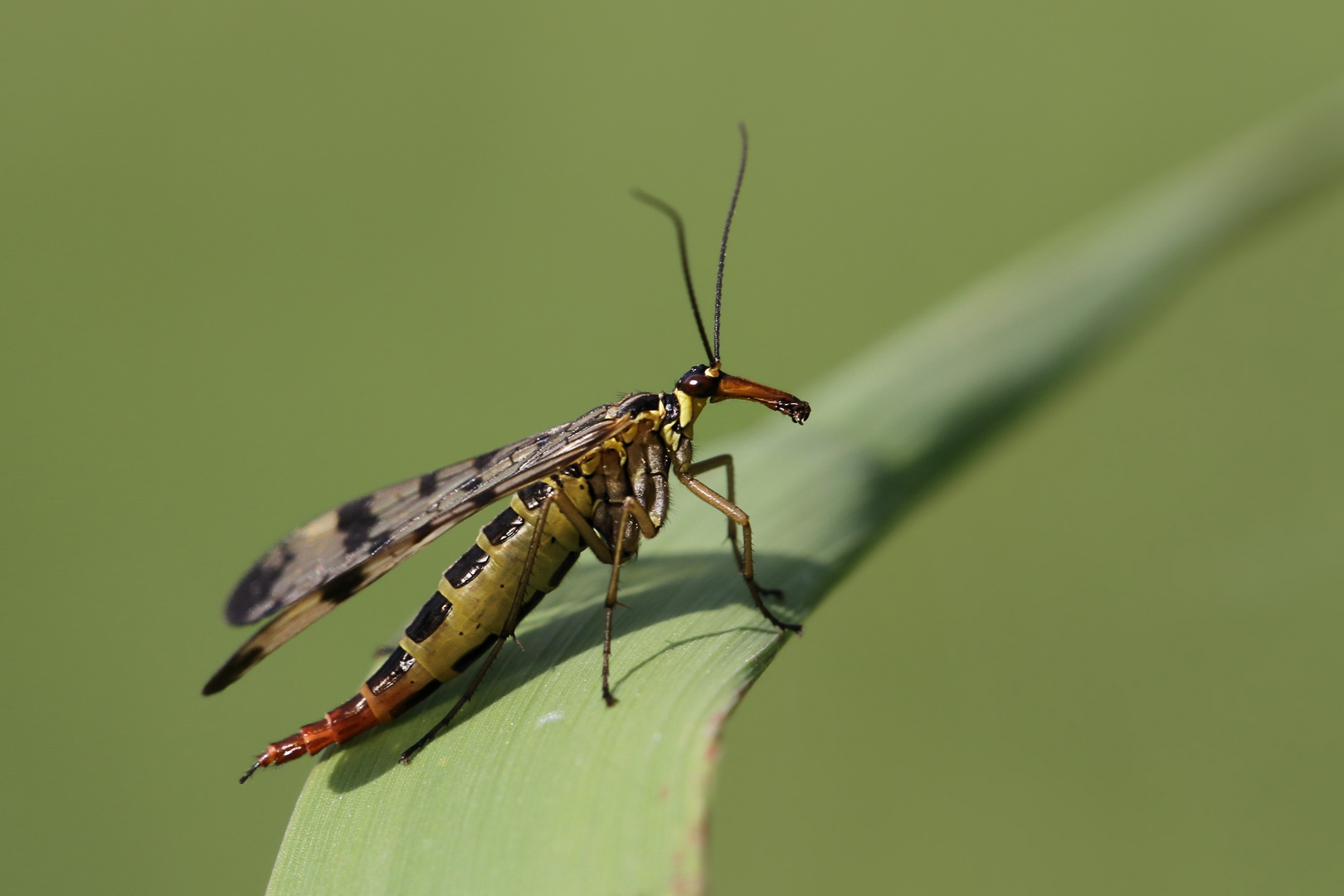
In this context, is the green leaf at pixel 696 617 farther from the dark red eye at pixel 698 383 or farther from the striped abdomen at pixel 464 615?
the dark red eye at pixel 698 383

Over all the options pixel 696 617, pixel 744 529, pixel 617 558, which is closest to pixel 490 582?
pixel 617 558

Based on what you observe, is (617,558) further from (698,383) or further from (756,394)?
(756,394)

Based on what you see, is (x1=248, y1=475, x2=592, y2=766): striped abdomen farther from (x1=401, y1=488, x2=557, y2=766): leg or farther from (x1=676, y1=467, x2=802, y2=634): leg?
(x1=676, y1=467, x2=802, y2=634): leg

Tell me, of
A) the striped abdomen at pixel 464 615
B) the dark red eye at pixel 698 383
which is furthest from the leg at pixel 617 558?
the dark red eye at pixel 698 383

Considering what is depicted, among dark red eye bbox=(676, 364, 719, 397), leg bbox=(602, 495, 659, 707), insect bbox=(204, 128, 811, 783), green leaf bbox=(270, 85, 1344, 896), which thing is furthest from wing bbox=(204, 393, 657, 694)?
green leaf bbox=(270, 85, 1344, 896)

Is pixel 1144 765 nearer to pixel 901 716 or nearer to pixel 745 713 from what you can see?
pixel 901 716

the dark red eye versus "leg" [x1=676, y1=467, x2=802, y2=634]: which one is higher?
the dark red eye

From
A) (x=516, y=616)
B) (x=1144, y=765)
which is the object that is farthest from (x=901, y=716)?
(x=516, y=616)
